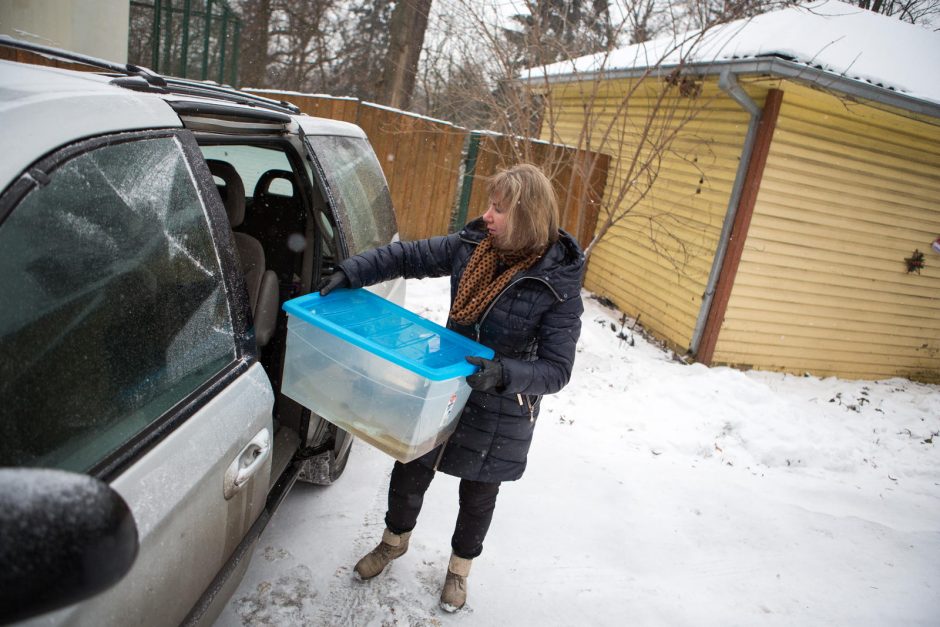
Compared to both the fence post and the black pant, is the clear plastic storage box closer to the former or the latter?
the black pant

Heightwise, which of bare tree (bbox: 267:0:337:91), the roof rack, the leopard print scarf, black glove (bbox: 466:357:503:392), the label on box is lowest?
the label on box

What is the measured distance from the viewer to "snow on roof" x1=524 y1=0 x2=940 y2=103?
5.76m

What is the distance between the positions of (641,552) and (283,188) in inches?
124

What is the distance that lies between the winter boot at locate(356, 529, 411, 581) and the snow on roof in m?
5.20

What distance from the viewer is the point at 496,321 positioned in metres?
2.34

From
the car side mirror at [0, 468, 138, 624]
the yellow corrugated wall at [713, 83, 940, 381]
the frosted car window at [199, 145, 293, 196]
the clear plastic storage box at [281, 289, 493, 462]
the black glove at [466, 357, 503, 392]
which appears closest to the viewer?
the car side mirror at [0, 468, 138, 624]

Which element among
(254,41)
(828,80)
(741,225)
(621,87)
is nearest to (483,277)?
(828,80)

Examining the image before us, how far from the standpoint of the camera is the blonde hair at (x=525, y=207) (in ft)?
7.30

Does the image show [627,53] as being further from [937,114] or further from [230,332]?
[230,332]

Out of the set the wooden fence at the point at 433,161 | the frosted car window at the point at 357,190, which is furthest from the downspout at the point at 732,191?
the frosted car window at the point at 357,190

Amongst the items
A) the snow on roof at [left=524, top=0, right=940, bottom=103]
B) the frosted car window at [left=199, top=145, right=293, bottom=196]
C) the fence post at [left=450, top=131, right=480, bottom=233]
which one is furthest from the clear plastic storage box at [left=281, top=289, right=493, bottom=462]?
the fence post at [left=450, top=131, right=480, bottom=233]

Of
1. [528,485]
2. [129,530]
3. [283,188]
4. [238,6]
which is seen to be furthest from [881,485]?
[238,6]

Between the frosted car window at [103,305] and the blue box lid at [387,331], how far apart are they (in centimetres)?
39

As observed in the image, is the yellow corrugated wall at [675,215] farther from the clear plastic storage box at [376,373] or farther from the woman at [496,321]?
the clear plastic storage box at [376,373]
